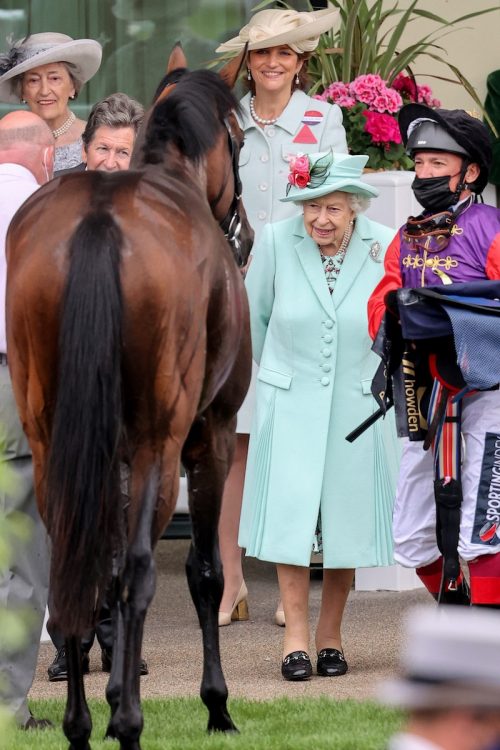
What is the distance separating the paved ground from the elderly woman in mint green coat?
171mm

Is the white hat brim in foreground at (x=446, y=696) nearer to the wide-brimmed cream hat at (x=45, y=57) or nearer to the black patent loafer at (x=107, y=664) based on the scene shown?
the black patent loafer at (x=107, y=664)

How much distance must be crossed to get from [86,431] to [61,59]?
3164 mm

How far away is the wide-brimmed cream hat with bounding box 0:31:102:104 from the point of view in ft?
19.9

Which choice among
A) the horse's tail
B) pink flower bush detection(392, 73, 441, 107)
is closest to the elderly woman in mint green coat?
the horse's tail

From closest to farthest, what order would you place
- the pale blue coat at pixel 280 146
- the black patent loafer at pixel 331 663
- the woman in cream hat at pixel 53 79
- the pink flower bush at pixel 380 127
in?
the black patent loafer at pixel 331 663
the woman in cream hat at pixel 53 79
the pale blue coat at pixel 280 146
the pink flower bush at pixel 380 127

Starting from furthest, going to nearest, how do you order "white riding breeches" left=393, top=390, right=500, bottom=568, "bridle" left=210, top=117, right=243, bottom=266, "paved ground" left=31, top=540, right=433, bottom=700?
"paved ground" left=31, top=540, right=433, bottom=700 → "bridle" left=210, top=117, right=243, bottom=266 → "white riding breeches" left=393, top=390, right=500, bottom=568

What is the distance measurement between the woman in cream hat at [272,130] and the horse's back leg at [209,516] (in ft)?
5.84

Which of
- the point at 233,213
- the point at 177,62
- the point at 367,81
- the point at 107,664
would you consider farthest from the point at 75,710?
the point at 367,81

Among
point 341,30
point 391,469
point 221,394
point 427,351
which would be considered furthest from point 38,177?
point 341,30

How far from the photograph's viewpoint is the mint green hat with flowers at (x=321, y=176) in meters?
5.02

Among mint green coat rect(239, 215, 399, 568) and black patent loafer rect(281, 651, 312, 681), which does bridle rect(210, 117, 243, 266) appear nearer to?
mint green coat rect(239, 215, 399, 568)

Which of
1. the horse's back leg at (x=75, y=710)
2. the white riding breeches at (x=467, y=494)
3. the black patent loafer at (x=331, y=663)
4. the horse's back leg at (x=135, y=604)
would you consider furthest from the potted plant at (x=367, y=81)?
the horse's back leg at (x=75, y=710)

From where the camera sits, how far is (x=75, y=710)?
3717 millimetres

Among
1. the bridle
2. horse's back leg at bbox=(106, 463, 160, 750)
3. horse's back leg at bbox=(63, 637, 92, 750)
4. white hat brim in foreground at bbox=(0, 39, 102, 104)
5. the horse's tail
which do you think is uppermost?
white hat brim in foreground at bbox=(0, 39, 102, 104)
